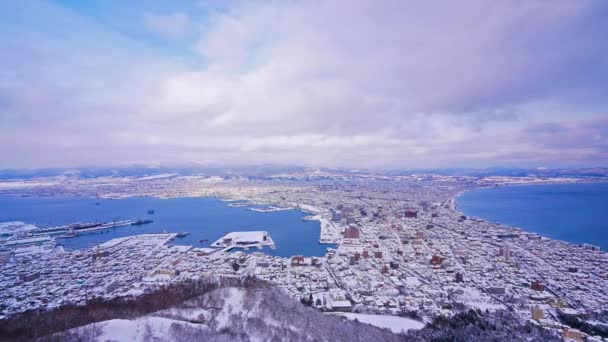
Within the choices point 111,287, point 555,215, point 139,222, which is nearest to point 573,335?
point 111,287

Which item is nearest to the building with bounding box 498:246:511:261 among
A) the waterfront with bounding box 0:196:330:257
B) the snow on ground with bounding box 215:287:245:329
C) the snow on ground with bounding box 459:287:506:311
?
the snow on ground with bounding box 459:287:506:311

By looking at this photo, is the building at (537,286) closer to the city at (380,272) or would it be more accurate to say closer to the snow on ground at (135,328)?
the city at (380,272)

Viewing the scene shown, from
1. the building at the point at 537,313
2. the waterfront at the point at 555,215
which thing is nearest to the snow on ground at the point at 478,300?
the building at the point at 537,313

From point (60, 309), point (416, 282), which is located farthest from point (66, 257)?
point (416, 282)

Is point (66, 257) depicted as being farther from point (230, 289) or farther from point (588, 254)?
point (588, 254)

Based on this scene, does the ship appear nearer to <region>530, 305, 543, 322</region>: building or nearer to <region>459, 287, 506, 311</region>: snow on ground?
<region>459, 287, 506, 311</region>: snow on ground

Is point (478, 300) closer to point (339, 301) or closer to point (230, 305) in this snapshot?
point (339, 301)

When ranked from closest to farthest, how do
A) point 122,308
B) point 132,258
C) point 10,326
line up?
1. point 10,326
2. point 122,308
3. point 132,258

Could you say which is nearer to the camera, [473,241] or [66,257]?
[66,257]
